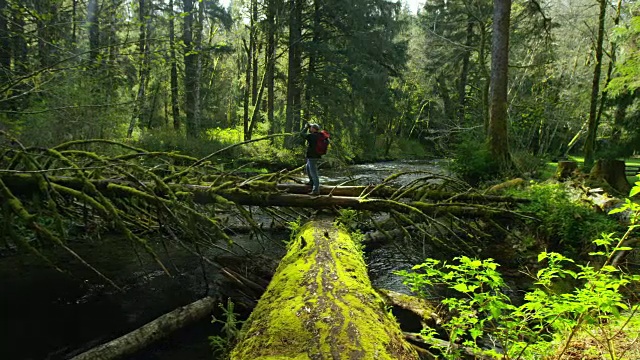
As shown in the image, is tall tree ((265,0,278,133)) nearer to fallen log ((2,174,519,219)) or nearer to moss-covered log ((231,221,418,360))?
fallen log ((2,174,519,219))

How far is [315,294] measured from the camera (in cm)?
294

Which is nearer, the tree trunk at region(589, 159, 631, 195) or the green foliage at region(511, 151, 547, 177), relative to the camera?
the tree trunk at region(589, 159, 631, 195)

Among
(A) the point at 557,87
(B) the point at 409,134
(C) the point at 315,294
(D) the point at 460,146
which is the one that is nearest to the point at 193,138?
(D) the point at 460,146

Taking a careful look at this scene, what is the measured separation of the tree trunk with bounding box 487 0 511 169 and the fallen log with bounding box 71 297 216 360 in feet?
32.6

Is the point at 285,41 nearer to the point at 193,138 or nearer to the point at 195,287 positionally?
the point at 193,138

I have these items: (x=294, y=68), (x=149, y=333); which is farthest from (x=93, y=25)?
(x=294, y=68)

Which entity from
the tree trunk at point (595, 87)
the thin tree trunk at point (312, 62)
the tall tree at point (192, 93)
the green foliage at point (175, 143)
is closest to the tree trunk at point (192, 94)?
the tall tree at point (192, 93)

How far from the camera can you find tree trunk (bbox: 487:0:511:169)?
37.5 ft

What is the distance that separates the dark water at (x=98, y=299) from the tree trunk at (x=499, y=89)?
18.9 feet

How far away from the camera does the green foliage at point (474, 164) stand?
11.6m

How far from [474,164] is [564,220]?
4.93 meters

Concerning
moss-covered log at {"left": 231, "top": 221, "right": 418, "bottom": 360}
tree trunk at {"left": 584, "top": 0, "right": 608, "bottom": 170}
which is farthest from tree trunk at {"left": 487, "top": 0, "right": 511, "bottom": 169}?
moss-covered log at {"left": 231, "top": 221, "right": 418, "bottom": 360}

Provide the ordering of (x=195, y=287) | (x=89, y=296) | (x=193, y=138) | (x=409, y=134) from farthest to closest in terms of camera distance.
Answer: (x=409, y=134) → (x=193, y=138) → (x=195, y=287) → (x=89, y=296)

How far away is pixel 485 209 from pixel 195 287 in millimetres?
5473
